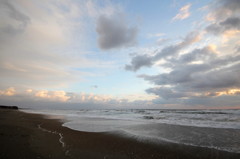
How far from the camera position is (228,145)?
21.5 feet

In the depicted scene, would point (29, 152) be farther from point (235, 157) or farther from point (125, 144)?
point (235, 157)

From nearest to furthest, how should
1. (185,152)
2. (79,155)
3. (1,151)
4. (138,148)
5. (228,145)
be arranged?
(1,151)
(79,155)
(185,152)
(138,148)
(228,145)

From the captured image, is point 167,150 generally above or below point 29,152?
below

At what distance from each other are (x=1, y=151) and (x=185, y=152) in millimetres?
7364

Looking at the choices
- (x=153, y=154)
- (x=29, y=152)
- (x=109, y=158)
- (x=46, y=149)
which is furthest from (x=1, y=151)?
(x=153, y=154)

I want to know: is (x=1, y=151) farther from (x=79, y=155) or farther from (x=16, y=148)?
(x=79, y=155)

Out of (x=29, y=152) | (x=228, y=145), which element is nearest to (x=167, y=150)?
(x=228, y=145)

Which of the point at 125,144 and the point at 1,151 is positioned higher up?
the point at 1,151

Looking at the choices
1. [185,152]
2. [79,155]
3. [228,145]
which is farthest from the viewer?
[228,145]

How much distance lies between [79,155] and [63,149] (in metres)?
1.00

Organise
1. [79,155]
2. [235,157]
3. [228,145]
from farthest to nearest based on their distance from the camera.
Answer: [228,145], [235,157], [79,155]

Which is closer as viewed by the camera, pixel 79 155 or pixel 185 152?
pixel 79 155

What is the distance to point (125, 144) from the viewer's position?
662cm

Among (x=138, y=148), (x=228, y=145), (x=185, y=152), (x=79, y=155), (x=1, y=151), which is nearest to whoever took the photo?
(x=1, y=151)
